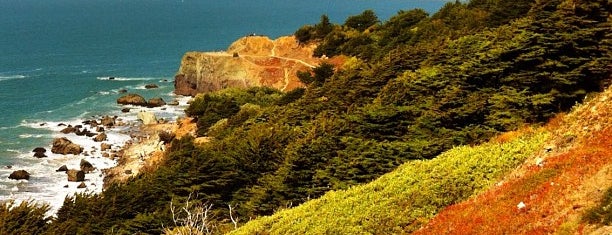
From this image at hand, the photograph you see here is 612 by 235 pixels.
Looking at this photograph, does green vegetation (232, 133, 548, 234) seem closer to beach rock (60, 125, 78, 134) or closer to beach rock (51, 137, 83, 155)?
beach rock (51, 137, 83, 155)

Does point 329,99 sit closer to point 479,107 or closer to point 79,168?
point 479,107

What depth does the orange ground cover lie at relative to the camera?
45.4ft

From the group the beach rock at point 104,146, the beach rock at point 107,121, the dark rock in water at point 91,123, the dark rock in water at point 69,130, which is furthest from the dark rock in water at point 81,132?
the beach rock at point 104,146

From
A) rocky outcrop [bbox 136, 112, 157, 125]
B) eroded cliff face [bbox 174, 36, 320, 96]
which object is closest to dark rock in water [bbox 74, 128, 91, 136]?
rocky outcrop [bbox 136, 112, 157, 125]

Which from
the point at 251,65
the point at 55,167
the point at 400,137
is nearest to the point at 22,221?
the point at 400,137

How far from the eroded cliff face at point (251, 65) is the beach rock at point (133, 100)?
33.7 feet

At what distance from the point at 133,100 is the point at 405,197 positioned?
92.7 m

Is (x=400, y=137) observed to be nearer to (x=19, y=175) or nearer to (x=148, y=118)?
(x=19, y=175)

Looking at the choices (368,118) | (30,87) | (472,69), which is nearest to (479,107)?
(472,69)

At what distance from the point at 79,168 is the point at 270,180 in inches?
1762

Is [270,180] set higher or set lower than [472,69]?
lower

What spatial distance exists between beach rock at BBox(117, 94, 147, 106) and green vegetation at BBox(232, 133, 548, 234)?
86.7 meters

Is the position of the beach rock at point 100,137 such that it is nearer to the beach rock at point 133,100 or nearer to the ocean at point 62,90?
the ocean at point 62,90

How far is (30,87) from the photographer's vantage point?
118625 mm
